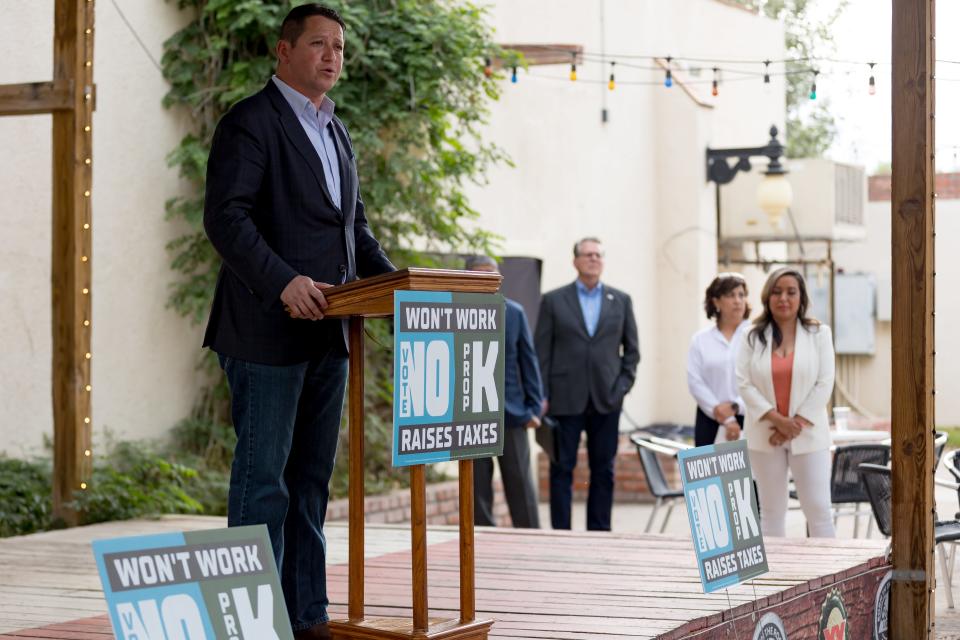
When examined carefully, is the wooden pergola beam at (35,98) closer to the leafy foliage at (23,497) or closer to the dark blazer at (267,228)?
the leafy foliage at (23,497)

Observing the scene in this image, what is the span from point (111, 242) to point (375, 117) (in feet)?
6.87

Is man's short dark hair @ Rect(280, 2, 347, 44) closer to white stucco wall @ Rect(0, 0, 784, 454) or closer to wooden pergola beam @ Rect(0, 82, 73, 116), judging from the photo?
wooden pergola beam @ Rect(0, 82, 73, 116)

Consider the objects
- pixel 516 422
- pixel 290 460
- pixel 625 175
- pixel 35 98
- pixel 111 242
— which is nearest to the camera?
pixel 290 460

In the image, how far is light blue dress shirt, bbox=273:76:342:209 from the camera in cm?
387

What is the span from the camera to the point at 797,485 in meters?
6.95

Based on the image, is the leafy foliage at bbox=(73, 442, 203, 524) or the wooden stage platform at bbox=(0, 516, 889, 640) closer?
the wooden stage platform at bbox=(0, 516, 889, 640)

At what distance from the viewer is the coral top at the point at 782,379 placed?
6922 mm

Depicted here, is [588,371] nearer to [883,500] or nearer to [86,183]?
[883,500]

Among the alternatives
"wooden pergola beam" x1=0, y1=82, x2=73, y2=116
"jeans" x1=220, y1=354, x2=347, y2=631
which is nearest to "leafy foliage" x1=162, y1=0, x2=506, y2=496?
"wooden pergola beam" x1=0, y1=82, x2=73, y2=116

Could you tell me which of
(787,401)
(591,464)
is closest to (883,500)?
(787,401)

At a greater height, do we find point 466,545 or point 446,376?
point 446,376

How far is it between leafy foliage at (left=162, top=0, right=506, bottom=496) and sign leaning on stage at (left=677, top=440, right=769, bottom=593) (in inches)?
186

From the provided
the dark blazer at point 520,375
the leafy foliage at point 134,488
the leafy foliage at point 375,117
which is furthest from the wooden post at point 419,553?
the leafy foliage at point 375,117

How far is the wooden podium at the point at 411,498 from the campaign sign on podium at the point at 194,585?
0.56 metres
